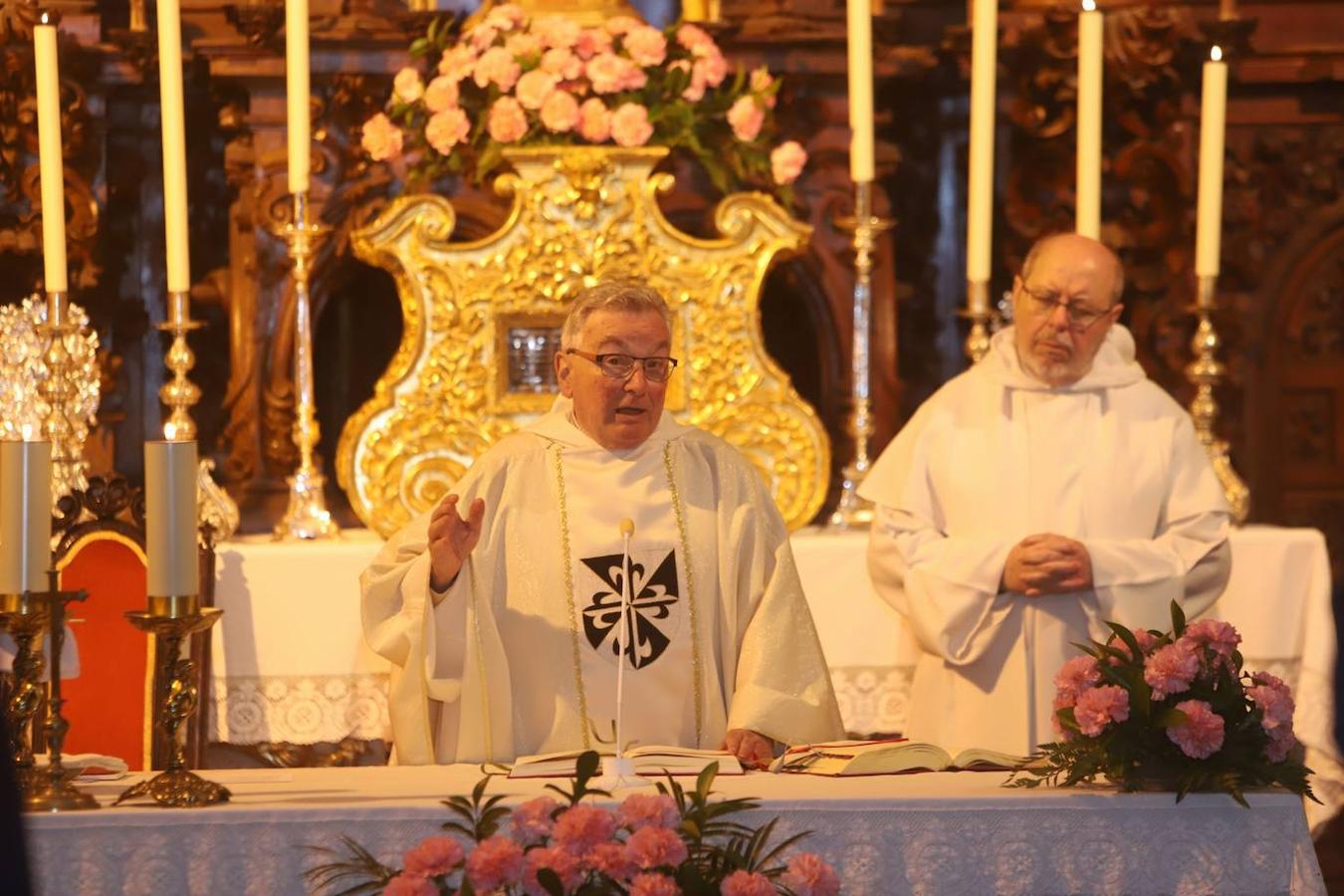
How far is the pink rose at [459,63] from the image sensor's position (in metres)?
5.78

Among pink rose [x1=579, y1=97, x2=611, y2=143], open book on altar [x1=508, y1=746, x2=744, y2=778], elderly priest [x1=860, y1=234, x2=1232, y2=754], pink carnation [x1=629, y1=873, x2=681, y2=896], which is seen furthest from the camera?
pink rose [x1=579, y1=97, x2=611, y2=143]

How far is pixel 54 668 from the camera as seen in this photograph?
11.0 feet

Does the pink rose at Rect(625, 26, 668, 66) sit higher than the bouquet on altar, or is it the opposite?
the pink rose at Rect(625, 26, 668, 66)

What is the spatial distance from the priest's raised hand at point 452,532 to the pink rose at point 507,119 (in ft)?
5.70

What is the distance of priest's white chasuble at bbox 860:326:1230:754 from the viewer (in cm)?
505

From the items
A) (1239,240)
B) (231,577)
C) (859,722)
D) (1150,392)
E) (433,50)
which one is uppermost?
(433,50)

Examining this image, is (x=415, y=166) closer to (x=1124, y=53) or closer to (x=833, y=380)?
(x=833, y=380)

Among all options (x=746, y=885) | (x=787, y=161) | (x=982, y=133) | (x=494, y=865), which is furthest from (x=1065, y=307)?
(x=494, y=865)

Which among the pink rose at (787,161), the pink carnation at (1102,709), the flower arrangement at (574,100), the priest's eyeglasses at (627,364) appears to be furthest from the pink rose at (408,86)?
the pink carnation at (1102,709)

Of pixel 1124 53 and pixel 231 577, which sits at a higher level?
pixel 1124 53

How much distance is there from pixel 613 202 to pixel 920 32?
5.30ft

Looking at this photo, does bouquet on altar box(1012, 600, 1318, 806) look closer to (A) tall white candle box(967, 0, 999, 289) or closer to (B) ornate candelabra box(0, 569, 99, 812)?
(B) ornate candelabra box(0, 569, 99, 812)

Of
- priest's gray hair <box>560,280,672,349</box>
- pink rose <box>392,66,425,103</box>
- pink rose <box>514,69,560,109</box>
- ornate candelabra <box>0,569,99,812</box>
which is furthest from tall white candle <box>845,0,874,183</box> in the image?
ornate candelabra <box>0,569,99,812</box>

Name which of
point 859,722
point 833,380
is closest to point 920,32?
point 833,380
